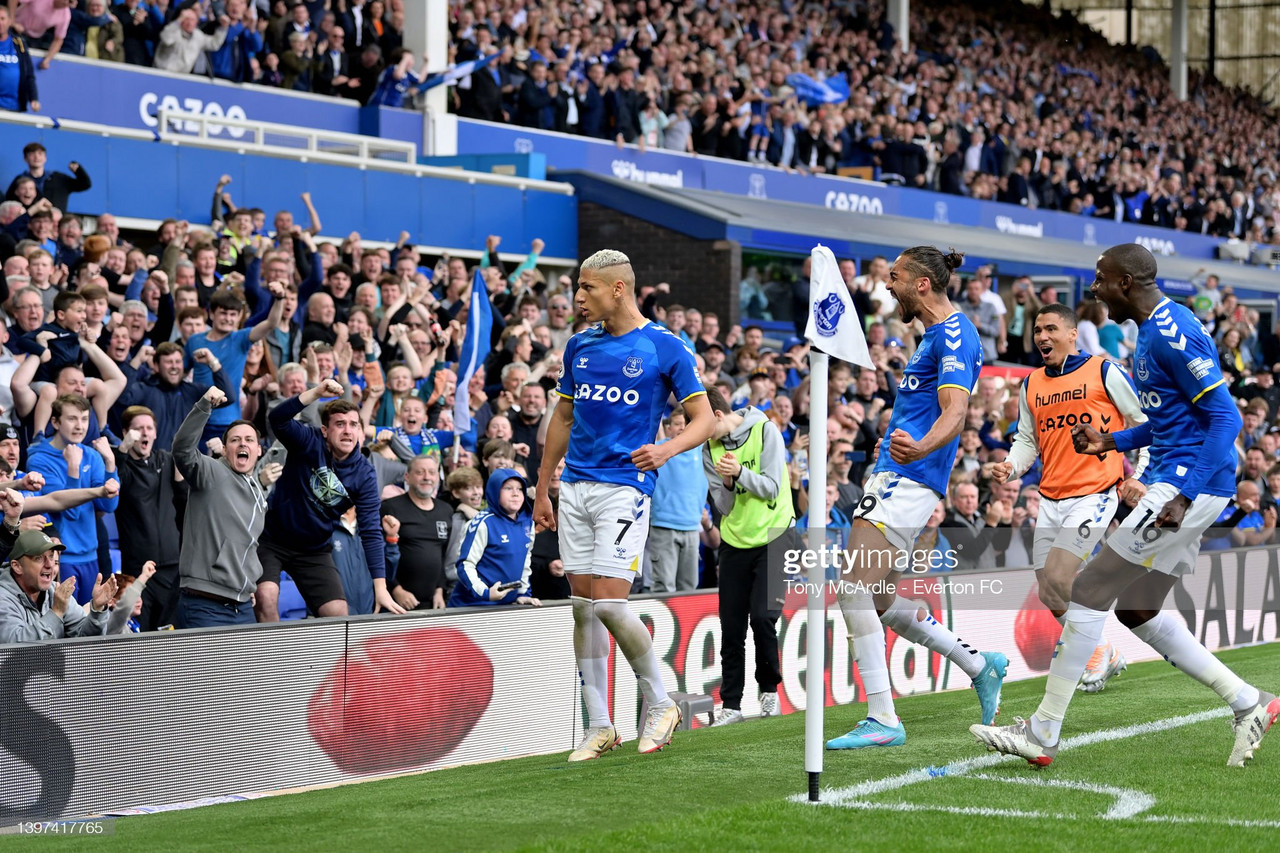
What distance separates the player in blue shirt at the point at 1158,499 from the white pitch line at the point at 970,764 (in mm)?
206

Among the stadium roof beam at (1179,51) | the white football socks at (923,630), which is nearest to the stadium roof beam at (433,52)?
the white football socks at (923,630)

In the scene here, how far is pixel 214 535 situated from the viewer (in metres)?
8.62

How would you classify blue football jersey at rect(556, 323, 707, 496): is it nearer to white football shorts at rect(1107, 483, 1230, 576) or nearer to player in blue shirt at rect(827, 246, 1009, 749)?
player in blue shirt at rect(827, 246, 1009, 749)

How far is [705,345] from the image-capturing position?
16328 millimetres

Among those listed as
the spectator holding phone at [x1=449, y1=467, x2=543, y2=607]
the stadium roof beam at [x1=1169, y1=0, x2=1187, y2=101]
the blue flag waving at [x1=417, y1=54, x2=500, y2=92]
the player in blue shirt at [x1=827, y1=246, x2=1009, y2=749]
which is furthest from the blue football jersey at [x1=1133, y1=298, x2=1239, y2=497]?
the stadium roof beam at [x1=1169, y1=0, x2=1187, y2=101]

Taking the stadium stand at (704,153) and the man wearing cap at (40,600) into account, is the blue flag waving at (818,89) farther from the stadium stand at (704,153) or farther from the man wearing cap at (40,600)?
the man wearing cap at (40,600)

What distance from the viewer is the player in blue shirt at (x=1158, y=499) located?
6.43 meters

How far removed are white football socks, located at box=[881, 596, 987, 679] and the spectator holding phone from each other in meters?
3.09

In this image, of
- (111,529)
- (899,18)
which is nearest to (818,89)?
A: (899,18)

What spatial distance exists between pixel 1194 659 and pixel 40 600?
5.12 metres

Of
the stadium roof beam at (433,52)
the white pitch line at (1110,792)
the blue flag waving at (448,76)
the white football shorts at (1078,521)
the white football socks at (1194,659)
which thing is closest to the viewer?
the white pitch line at (1110,792)

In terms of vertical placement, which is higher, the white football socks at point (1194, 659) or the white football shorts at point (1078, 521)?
the white football shorts at point (1078, 521)

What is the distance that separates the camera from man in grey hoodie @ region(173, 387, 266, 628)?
862cm

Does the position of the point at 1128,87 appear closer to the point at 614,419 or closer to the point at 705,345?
the point at 705,345
